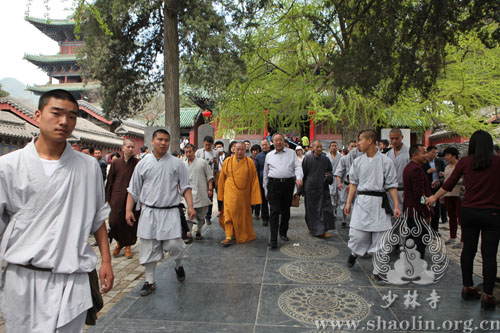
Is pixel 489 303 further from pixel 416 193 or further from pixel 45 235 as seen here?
pixel 45 235

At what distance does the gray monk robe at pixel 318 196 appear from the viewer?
6332 mm

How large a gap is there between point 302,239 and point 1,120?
14591 millimetres

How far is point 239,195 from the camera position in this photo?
6.06 meters

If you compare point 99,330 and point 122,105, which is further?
point 122,105

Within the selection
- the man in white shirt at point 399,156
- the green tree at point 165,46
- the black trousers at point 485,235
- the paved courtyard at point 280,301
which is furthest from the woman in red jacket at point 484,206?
the green tree at point 165,46

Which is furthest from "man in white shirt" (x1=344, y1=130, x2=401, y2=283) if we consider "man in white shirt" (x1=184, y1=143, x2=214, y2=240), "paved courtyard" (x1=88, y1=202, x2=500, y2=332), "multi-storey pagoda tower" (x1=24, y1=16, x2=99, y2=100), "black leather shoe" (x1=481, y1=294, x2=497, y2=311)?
"multi-storey pagoda tower" (x1=24, y1=16, x2=99, y2=100)

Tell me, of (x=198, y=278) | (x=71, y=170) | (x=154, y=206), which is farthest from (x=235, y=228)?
(x=71, y=170)

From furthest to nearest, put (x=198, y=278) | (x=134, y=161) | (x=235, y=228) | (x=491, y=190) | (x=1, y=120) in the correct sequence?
(x=1, y=120), (x=235, y=228), (x=134, y=161), (x=198, y=278), (x=491, y=190)

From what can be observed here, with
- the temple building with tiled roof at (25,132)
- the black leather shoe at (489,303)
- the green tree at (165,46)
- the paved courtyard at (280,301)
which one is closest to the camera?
the paved courtyard at (280,301)

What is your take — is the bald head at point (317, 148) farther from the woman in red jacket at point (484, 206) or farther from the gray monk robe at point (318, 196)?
the woman in red jacket at point (484, 206)

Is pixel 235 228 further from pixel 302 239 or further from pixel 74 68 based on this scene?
pixel 74 68

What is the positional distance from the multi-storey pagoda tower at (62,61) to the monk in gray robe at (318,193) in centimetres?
3190

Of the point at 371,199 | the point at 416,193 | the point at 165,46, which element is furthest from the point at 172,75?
the point at 416,193

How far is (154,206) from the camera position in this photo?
3943mm
